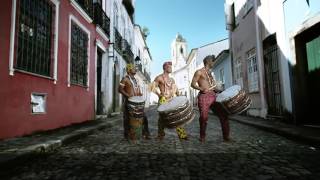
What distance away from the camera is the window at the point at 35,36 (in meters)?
6.86

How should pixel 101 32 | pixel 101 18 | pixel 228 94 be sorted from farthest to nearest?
pixel 101 32 → pixel 101 18 → pixel 228 94

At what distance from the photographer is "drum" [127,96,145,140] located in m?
6.57

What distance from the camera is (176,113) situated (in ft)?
19.6

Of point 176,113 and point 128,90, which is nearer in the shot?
point 176,113

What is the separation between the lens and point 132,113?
6.59 meters

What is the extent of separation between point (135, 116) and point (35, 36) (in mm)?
3134

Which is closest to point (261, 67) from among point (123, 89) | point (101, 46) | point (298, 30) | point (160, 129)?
point (298, 30)

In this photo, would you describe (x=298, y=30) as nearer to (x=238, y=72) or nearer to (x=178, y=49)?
(x=238, y=72)

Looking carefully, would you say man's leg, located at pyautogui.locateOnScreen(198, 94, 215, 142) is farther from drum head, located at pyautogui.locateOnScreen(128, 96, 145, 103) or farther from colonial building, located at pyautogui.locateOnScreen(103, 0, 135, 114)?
colonial building, located at pyautogui.locateOnScreen(103, 0, 135, 114)

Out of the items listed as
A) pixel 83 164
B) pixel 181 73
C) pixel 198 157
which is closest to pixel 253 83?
pixel 198 157

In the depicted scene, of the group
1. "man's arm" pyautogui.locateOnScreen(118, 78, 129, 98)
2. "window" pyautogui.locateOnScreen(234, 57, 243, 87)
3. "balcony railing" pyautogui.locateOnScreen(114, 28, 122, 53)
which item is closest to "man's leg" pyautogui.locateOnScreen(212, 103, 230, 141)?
"man's arm" pyautogui.locateOnScreen(118, 78, 129, 98)

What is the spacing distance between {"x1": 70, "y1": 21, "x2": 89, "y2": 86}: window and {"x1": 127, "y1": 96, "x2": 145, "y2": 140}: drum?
4356mm

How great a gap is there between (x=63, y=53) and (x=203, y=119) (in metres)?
5.02

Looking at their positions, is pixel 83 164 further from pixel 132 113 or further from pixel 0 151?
pixel 132 113
